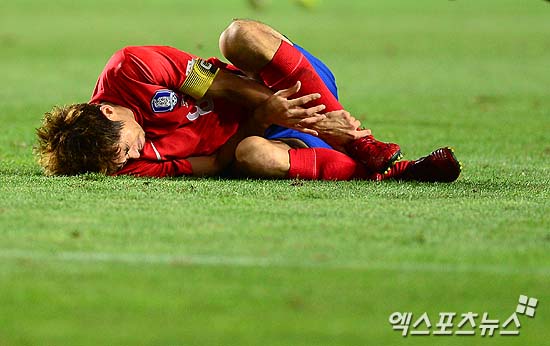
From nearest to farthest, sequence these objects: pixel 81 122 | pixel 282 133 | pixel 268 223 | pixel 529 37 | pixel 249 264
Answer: pixel 249 264, pixel 268 223, pixel 81 122, pixel 282 133, pixel 529 37

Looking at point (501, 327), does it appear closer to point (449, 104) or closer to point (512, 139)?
point (512, 139)

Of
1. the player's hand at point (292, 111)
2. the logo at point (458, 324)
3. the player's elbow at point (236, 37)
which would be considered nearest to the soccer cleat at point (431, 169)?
the player's hand at point (292, 111)

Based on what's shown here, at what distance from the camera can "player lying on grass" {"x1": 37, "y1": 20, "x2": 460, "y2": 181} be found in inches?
317

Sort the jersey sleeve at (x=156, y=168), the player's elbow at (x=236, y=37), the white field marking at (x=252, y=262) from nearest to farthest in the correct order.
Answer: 1. the white field marking at (x=252, y=262)
2. the player's elbow at (x=236, y=37)
3. the jersey sleeve at (x=156, y=168)

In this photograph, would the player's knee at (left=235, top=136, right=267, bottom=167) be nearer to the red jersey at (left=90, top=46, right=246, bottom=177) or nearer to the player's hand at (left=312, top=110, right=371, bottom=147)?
the red jersey at (left=90, top=46, right=246, bottom=177)

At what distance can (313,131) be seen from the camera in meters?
8.19

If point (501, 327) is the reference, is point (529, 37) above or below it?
below

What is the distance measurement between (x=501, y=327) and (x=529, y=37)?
22.7 meters

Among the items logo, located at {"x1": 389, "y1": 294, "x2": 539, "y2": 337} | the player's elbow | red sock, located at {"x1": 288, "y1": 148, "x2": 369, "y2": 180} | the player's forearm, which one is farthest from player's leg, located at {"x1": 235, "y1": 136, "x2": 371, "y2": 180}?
logo, located at {"x1": 389, "y1": 294, "x2": 539, "y2": 337}

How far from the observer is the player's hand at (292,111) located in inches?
318

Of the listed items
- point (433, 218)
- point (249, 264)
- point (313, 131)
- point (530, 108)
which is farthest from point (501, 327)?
point (530, 108)

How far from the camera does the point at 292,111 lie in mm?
8062

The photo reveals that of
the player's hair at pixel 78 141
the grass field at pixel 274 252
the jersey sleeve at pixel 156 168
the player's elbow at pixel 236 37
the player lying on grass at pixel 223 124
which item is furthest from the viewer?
the jersey sleeve at pixel 156 168

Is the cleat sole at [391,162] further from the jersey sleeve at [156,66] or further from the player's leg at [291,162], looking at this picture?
the jersey sleeve at [156,66]
